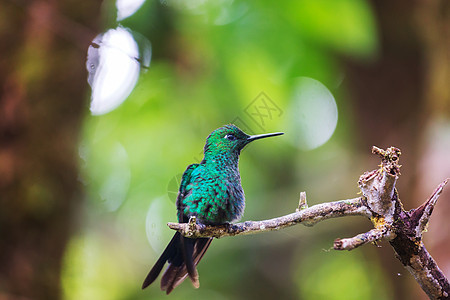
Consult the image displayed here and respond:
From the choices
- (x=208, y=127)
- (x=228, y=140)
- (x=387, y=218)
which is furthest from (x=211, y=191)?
(x=208, y=127)

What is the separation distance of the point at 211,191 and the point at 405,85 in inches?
198

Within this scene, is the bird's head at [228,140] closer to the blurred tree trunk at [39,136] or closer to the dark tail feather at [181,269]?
the dark tail feather at [181,269]

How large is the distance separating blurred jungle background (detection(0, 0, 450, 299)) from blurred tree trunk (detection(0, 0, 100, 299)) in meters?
0.01

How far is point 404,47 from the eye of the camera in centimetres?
628

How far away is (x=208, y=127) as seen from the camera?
122 inches

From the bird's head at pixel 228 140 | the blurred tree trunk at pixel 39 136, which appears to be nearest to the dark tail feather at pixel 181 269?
the bird's head at pixel 228 140

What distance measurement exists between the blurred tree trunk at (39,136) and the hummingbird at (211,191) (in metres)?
2.23

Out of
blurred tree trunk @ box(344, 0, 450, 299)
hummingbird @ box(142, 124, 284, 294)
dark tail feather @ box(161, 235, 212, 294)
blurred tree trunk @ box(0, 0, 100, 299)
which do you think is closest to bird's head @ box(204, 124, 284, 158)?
hummingbird @ box(142, 124, 284, 294)

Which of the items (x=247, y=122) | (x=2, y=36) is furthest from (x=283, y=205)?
(x=247, y=122)

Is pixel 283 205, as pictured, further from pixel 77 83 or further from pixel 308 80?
pixel 77 83

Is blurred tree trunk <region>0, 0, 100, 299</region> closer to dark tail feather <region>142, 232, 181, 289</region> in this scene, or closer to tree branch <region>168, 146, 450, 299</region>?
dark tail feather <region>142, 232, 181, 289</region>

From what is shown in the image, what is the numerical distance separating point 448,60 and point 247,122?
507 centimetres

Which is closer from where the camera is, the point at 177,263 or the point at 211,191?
the point at 177,263

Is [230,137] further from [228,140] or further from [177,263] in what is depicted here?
[177,263]
